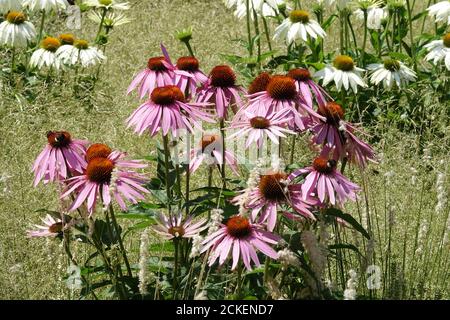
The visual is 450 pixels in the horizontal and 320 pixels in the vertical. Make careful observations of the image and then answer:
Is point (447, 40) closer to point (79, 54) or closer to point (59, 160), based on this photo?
point (79, 54)

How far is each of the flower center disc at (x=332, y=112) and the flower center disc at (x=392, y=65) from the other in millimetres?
1679

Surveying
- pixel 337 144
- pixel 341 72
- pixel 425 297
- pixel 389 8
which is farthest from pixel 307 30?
pixel 337 144

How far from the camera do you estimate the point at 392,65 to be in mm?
3166

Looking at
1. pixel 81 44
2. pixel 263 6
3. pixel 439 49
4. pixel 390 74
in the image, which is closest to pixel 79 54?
pixel 81 44

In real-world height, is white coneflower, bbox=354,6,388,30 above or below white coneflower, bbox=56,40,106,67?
above

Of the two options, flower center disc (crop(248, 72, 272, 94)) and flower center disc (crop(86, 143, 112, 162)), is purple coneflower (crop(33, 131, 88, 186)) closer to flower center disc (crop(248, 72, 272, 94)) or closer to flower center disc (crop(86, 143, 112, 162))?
flower center disc (crop(86, 143, 112, 162))

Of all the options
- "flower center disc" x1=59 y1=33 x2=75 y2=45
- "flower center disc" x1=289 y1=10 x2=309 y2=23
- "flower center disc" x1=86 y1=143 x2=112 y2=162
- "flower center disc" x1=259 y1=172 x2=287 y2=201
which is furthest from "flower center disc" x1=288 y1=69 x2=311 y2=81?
"flower center disc" x1=59 y1=33 x2=75 y2=45

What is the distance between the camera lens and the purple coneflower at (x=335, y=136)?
5.03 ft

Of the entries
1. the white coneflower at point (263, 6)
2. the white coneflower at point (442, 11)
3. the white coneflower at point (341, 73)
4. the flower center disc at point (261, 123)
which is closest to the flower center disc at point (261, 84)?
the flower center disc at point (261, 123)

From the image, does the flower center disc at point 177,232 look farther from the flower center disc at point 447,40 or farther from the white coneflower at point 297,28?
the flower center disc at point 447,40

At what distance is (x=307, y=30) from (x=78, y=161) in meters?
1.75

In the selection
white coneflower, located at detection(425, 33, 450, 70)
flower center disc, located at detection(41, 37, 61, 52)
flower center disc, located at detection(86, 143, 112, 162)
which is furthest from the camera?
flower center disc, located at detection(41, 37, 61, 52)

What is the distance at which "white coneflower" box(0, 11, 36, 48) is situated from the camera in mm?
3486

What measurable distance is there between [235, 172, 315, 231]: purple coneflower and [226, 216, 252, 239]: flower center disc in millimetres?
18
